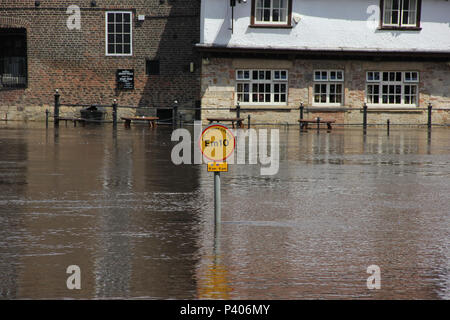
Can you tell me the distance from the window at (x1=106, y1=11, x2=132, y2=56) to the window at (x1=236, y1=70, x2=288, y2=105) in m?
5.39

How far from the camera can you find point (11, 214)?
9.37 meters

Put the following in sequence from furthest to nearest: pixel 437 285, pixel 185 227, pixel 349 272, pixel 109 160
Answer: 1. pixel 109 160
2. pixel 185 227
3. pixel 349 272
4. pixel 437 285

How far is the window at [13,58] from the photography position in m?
35.8

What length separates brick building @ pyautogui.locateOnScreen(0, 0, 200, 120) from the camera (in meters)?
34.8

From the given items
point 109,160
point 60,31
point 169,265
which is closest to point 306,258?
point 169,265

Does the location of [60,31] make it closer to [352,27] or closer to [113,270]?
[352,27]

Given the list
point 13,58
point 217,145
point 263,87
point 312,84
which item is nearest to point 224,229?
point 217,145

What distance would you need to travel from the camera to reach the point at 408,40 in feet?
110

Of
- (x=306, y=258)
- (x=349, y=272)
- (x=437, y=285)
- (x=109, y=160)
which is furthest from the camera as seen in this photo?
(x=109, y=160)

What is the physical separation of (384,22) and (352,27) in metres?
1.45

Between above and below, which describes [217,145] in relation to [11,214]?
above

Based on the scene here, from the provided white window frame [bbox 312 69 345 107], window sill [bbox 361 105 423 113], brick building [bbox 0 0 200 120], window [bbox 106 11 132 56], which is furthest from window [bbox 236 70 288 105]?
window [bbox 106 11 132 56]

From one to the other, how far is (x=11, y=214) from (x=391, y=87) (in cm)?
2689

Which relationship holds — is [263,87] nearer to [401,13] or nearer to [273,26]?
[273,26]
